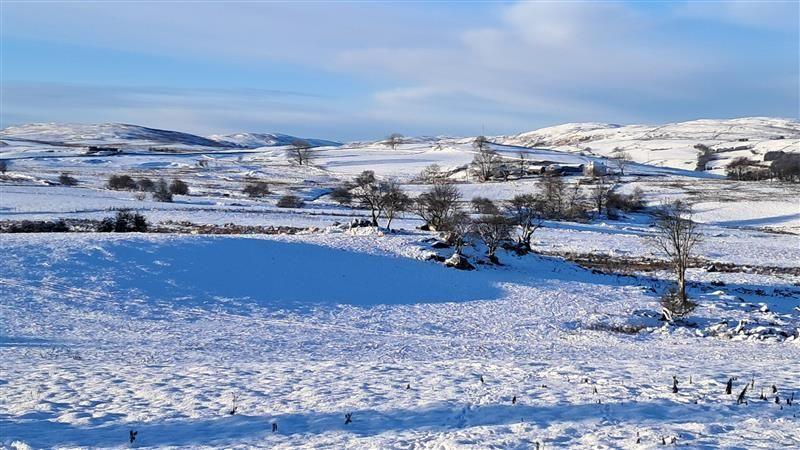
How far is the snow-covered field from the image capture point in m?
9.70

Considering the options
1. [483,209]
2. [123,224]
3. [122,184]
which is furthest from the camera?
[122,184]

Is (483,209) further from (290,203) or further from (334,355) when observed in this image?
(334,355)

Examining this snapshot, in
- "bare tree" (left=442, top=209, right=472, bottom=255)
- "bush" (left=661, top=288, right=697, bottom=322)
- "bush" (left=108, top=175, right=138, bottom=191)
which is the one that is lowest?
"bush" (left=661, top=288, right=697, bottom=322)

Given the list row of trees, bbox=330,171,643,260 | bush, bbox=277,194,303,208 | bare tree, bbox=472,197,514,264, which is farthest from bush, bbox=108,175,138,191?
bare tree, bbox=472,197,514,264

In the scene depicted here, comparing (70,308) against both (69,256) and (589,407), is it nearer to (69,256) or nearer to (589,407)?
(69,256)

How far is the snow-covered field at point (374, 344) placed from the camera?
970 cm

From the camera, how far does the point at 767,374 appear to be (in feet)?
45.3

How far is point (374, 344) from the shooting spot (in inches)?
770

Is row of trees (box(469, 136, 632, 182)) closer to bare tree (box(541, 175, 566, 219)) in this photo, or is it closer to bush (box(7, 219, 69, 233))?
bare tree (box(541, 175, 566, 219))

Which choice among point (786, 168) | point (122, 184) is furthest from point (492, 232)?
point (786, 168)

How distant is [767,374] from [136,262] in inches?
939

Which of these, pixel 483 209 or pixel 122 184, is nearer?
pixel 483 209

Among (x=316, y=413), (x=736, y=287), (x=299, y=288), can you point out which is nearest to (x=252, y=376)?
(x=316, y=413)

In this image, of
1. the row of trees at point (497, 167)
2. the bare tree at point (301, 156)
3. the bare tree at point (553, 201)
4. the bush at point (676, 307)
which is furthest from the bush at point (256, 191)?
the bare tree at point (301, 156)
